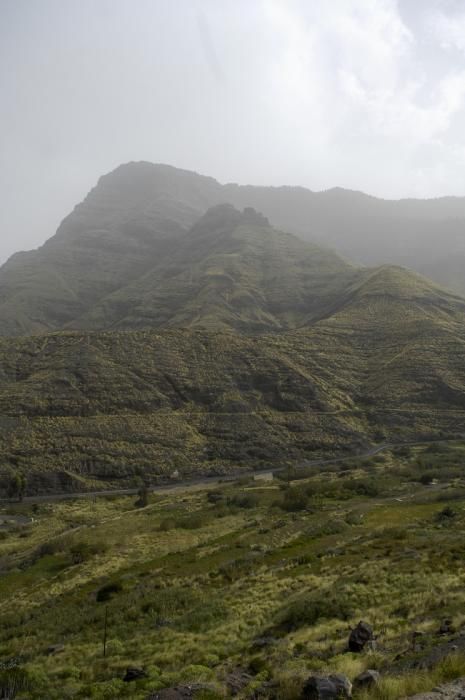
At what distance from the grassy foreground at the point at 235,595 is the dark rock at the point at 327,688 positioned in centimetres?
43

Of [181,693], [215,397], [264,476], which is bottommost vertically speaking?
[264,476]

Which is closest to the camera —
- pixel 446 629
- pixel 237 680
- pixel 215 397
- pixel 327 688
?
pixel 327 688

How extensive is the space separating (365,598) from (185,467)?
62.1 metres

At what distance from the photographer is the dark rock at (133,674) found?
14.3 meters

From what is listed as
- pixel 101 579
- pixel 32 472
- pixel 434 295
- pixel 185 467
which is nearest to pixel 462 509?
pixel 101 579

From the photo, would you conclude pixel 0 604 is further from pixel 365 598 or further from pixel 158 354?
pixel 158 354

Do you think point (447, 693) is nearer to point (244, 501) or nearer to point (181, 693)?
point (181, 693)

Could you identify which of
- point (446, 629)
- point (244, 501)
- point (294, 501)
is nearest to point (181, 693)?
point (446, 629)

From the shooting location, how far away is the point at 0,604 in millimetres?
27609

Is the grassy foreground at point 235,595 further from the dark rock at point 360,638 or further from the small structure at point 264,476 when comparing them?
the small structure at point 264,476

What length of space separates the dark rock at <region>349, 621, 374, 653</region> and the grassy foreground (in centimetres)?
33

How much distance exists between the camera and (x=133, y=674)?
14.4 m

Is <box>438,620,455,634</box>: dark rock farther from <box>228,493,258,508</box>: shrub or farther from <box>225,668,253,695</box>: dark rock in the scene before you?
<box>228,493,258,508</box>: shrub

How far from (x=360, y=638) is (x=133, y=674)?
260 inches
